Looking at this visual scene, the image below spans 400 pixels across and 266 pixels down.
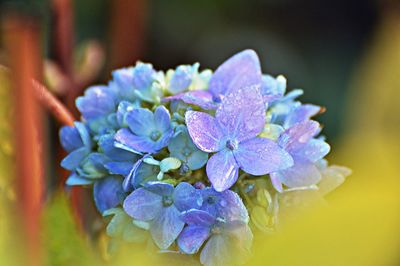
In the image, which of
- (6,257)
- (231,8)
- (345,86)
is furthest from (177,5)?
(6,257)

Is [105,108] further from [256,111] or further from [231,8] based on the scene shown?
[231,8]

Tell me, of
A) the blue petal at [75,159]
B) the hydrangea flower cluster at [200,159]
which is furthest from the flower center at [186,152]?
the blue petal at [75,159]

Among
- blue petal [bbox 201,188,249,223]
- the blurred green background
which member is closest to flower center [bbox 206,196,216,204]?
blue petal [bbox 201,188,249,223]

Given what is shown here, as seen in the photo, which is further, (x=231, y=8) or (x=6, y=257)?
(x=231, y=8)

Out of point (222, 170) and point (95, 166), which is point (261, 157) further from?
point (95, 166)

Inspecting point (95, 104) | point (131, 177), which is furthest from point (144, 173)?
point (95, 104)

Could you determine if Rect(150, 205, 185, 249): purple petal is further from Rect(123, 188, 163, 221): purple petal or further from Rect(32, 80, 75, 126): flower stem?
Rect(32, 80, 75, 126): flower stem
